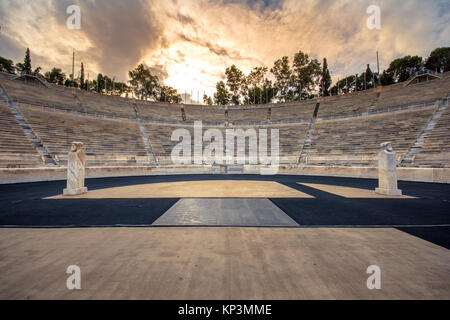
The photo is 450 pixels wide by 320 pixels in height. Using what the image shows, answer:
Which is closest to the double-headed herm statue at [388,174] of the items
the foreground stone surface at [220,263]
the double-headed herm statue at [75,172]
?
the foreground stone surface at [220,263]

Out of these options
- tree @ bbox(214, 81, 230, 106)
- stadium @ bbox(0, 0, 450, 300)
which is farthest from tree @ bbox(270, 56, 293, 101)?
stadium @ bbox(0, 0, 450, 300)

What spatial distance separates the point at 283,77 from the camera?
5166 centimetres

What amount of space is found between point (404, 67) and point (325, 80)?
21180 millimetres

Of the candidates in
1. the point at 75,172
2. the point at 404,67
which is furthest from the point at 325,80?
the point at 75,172

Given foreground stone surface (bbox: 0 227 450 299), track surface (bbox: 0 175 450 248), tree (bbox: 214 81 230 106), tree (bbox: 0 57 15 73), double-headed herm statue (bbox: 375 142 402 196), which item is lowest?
foreground stone surface (bbox: 0 227 450 299)

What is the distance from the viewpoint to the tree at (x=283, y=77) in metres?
51.0

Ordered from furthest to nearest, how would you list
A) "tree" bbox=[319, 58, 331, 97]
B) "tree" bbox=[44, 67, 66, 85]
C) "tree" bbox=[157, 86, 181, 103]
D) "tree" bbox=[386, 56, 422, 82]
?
"tree" bbox=[157, 86, 181, 103], "tree" bbox=[44, 67, 66, 85], "tree" bbox=[319, 58, 331, 97], "tree" bbox=[386, 56, 422, 82]

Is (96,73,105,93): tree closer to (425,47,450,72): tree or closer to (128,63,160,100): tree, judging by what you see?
(128,63,160,100): tree

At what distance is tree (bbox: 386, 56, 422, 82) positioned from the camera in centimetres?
5034

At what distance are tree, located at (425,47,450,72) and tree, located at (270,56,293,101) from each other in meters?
35.9

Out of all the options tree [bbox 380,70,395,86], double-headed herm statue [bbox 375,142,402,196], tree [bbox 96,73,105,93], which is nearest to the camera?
double-headed herm statue [bbox 375,142,402,196]

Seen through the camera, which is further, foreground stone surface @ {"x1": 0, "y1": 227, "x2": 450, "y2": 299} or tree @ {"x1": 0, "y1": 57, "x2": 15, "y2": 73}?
tree @ {"x1": 0, "y1": 57, "x2": 15, "y2": 73}
